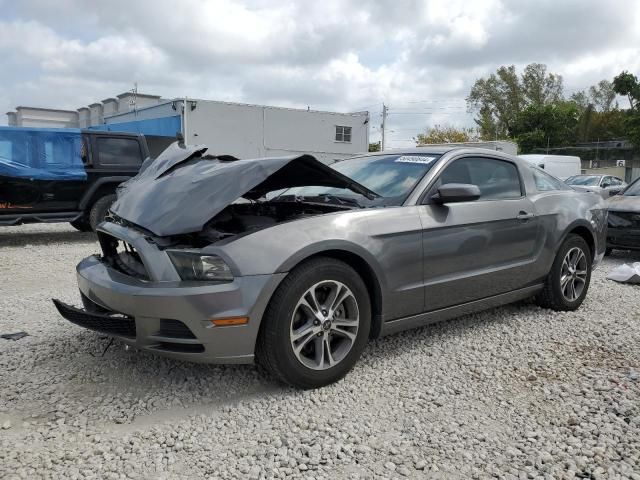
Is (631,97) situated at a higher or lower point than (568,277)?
higher

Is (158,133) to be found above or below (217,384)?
above

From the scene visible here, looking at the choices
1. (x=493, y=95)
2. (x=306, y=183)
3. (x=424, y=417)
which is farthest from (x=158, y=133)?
(x=493, y=95)

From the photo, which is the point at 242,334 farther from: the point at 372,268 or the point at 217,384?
the point at 372,268

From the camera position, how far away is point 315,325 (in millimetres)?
3051

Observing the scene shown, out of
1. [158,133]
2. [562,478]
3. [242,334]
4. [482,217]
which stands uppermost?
[158,133]

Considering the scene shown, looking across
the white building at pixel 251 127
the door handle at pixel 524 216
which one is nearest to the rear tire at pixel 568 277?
the door handle at pixel 524 216

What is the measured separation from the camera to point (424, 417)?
112 inches

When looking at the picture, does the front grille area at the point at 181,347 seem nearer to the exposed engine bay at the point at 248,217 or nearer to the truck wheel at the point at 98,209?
the exposed engine bay at the point at 248,217

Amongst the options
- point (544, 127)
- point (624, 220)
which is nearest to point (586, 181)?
point (624, 220)

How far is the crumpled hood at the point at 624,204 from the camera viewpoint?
7.52m

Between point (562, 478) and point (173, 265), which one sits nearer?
point (562, 478)

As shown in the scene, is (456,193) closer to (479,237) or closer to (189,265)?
(479,237)

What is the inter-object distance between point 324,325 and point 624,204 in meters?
6.44

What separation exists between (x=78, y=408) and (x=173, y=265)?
92 centimetres
